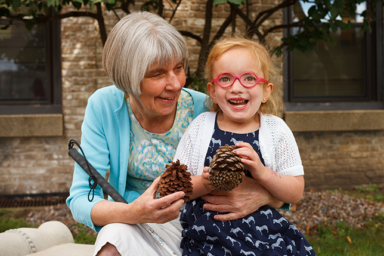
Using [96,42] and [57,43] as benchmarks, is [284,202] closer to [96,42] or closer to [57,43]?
[96,42]

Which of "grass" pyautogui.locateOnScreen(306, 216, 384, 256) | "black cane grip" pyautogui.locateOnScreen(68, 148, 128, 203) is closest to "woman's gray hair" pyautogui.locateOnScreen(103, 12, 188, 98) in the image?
"black cane grip" pyautogui.locateOnScreen(68, 148, 128, 203)

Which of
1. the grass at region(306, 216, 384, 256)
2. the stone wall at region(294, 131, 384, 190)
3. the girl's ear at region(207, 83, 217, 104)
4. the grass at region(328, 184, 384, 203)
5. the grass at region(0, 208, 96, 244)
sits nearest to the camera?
the girl's ear at region(207, 83, 217, 104)

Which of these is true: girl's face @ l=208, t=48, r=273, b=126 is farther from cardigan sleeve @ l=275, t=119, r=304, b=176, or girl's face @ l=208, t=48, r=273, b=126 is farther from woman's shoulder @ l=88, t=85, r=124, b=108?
woman's shoulder @ l=88, t=85, r=124, b=108

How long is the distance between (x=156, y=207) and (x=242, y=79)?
29.4 inches

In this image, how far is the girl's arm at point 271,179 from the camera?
158cm

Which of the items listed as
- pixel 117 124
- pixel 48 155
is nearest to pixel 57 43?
pixel 48 155

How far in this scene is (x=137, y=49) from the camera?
179 cm

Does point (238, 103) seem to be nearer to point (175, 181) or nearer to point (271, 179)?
point (271, 179)

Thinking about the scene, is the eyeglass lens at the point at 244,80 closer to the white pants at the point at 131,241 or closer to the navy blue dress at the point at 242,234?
the navy blue dress at the point at 242,234

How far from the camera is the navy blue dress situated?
1.67 m

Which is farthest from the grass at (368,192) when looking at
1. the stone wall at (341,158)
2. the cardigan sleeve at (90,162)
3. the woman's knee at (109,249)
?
the woman's knee at (109,249)

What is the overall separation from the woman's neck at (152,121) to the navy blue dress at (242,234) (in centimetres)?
40

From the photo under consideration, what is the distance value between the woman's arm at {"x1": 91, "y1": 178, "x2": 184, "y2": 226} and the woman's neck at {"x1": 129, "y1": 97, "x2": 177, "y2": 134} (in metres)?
0.54

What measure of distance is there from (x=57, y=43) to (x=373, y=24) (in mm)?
5114
